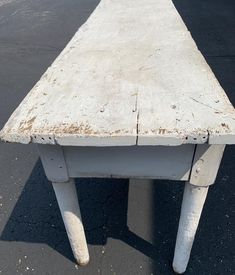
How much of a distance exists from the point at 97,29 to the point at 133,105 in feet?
3.17

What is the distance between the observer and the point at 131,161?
1030 mm

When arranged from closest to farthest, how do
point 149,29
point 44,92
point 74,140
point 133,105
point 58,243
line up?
point 74,140, point 133,105, point 44,92, point 58,243, point 149,29

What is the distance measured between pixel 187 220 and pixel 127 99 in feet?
1.74

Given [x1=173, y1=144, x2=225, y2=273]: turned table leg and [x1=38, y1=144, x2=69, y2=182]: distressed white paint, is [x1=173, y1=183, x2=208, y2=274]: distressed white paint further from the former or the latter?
[x1=38, y1=144, x2=69, y2=182]: distressed white paint

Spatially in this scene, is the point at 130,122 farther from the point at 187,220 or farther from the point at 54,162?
the point at 187,220

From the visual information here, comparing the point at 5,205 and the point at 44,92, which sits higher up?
the point at 44,92

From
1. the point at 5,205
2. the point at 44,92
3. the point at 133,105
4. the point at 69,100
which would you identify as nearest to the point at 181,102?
the point at 133,105

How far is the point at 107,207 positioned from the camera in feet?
5.95

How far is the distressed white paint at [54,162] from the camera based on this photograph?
0.99 metres

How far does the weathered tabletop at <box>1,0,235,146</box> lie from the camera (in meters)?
0.87

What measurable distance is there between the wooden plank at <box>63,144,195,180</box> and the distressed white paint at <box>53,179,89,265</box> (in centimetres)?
11

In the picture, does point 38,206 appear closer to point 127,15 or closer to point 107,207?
point 107,207

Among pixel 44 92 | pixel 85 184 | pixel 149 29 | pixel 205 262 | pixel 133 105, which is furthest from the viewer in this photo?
pixel 85 184

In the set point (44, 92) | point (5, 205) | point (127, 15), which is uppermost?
point (44, 92)
